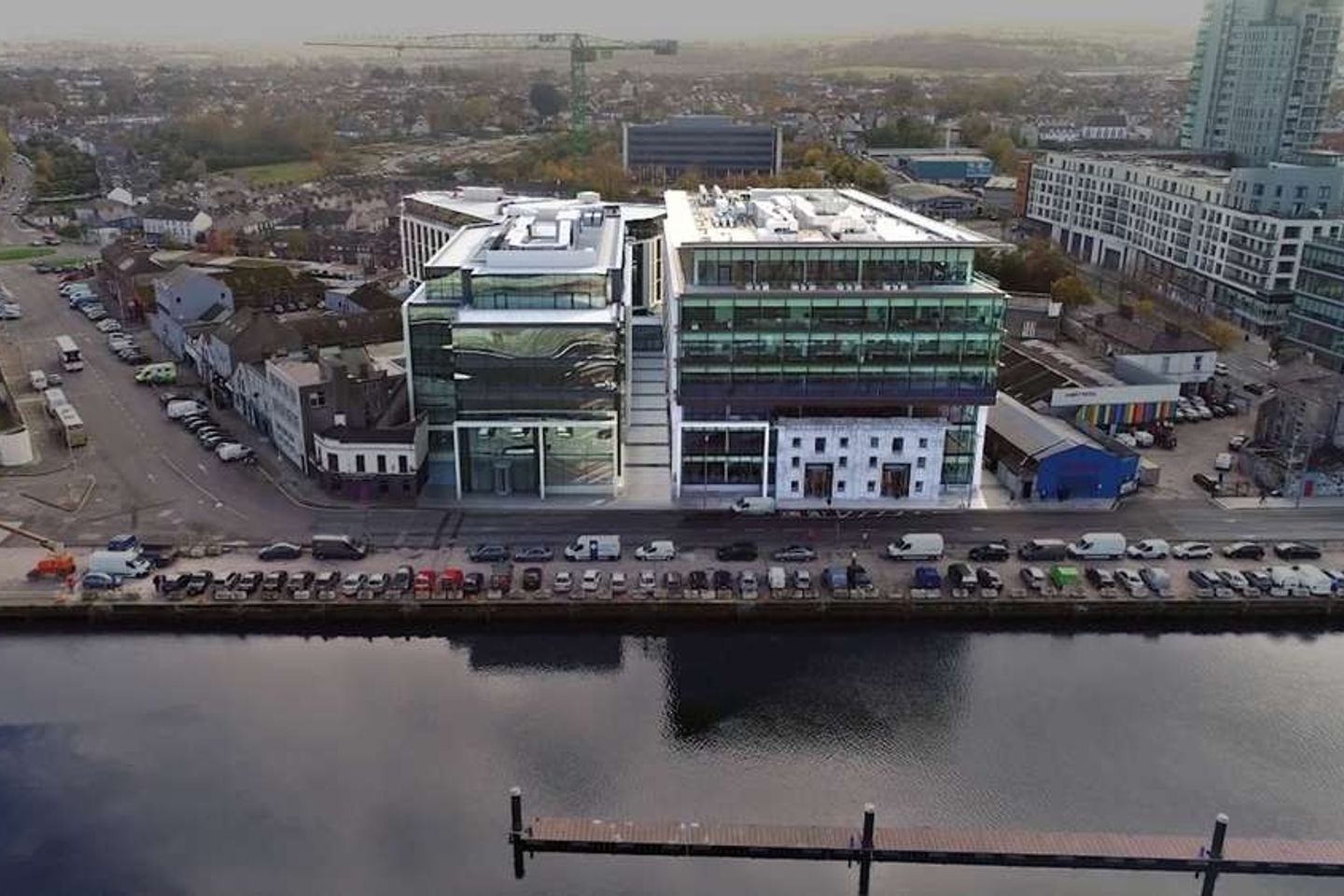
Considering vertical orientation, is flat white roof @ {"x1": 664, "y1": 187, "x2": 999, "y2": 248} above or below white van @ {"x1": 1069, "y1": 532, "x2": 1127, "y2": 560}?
above

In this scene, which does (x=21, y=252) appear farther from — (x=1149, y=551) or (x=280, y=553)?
(x=1149, y=551)

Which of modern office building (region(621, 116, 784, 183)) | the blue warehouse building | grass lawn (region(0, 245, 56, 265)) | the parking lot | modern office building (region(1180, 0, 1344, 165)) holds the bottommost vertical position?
grass lawn (region(0, 245, 56, 265))

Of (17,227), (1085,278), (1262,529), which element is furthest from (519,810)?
(17,227)

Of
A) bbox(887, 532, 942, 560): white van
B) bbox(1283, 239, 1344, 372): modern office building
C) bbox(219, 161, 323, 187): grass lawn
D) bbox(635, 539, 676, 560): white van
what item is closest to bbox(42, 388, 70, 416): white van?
bbox(635, 539, 676, 560): white van

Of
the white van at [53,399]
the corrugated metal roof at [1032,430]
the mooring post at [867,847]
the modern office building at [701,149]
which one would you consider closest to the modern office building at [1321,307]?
the corrugated metal roof at [1032,430]

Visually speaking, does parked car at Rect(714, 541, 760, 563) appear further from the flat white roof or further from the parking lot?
the flat white roof

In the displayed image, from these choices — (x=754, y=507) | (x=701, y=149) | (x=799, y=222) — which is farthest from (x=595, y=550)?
(x=701, y=149)

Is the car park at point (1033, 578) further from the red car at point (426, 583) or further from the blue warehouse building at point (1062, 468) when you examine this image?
the red car at point (426, 583)
